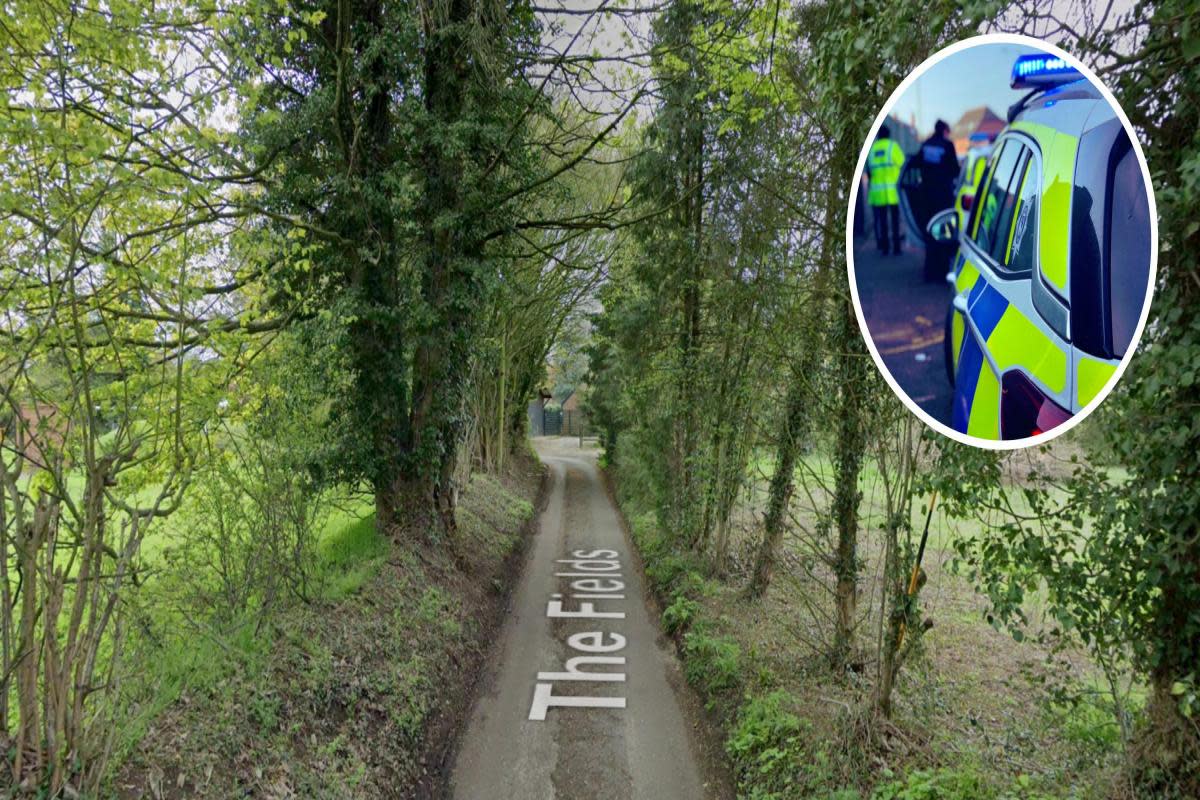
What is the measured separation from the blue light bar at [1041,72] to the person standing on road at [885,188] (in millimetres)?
296

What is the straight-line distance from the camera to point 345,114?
24.3 feet

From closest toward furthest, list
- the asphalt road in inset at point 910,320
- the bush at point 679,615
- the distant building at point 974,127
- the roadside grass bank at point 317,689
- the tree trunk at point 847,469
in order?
the distant building at point 974,127 → the asphalt road in inset at point 910,320 → the roadside grass bank at point 317,689 → the tree trunk at point 847,469 → the bush at point 679,615

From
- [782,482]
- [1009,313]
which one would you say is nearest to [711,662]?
[782,482]

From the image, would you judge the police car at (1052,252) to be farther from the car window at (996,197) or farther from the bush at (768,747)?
the bush at (768,747)

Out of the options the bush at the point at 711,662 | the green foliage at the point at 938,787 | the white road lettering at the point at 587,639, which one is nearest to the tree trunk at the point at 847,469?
the bush at the point at 711,662

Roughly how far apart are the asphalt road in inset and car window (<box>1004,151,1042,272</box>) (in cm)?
17

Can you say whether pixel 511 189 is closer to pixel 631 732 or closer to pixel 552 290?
pixel 631 732

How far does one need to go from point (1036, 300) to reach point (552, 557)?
37.1 feet

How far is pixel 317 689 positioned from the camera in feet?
15.2

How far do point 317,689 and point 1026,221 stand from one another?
16.8 ft

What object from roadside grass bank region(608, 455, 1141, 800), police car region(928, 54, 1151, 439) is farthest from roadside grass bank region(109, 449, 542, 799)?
police car region(928, 54, 1151, 439)

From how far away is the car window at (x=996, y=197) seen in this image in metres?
1.50

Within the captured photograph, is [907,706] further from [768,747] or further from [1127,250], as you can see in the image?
[1127,250]

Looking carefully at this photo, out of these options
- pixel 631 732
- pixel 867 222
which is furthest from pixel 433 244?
pixel 867 222
